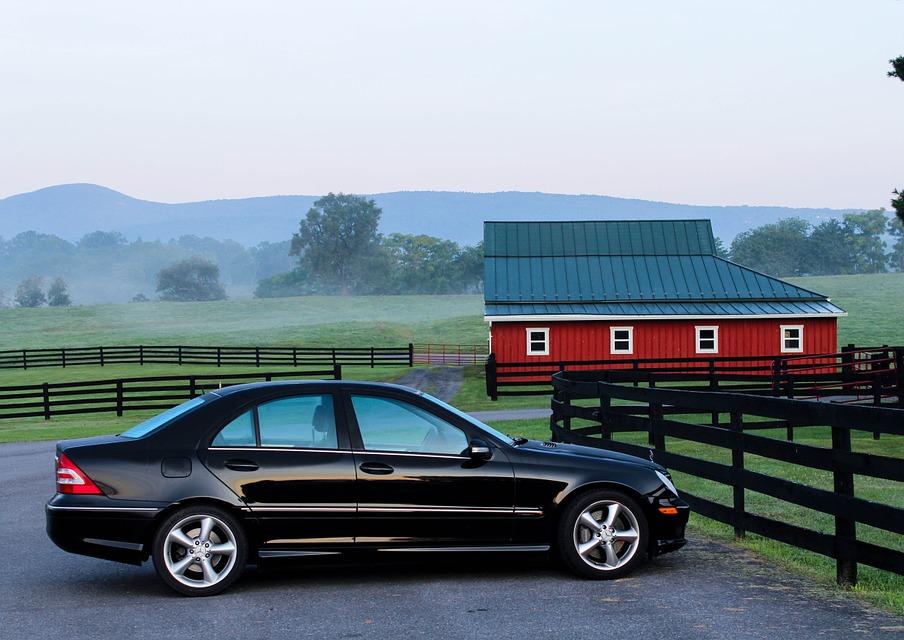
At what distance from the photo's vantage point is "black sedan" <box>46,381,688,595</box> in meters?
7.70

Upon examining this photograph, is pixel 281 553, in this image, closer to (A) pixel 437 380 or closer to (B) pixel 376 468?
(B) pixel 376 468

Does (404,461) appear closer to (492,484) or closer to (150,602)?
(492,484)

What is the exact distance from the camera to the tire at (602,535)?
8023 mm

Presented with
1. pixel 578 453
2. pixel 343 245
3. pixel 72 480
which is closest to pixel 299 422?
pixel 72 480

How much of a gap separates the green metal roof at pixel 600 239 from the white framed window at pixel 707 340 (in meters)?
5.28

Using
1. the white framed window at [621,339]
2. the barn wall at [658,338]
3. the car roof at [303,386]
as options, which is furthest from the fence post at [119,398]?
the car roof at [303,386]

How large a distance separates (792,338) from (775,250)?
367 feet

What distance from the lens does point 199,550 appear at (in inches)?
303

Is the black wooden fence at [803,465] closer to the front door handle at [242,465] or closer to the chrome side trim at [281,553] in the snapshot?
the chrome side trim at [281,553]

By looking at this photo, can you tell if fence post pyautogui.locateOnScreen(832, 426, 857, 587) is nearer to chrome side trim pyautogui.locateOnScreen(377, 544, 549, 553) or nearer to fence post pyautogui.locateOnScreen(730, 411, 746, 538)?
fence post pyautogui.locateOnScreen(730, 411, 746, 538)

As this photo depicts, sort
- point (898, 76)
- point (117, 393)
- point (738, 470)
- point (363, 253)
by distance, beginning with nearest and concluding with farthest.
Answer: point (738, 470) → point (898, 76) → point (117, 393) → point (363, 253)

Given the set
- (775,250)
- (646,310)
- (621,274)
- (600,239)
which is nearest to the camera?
(646,310)

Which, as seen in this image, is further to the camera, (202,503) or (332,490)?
(332,490)

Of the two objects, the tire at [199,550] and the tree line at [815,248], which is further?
the tree line at [815,248]
